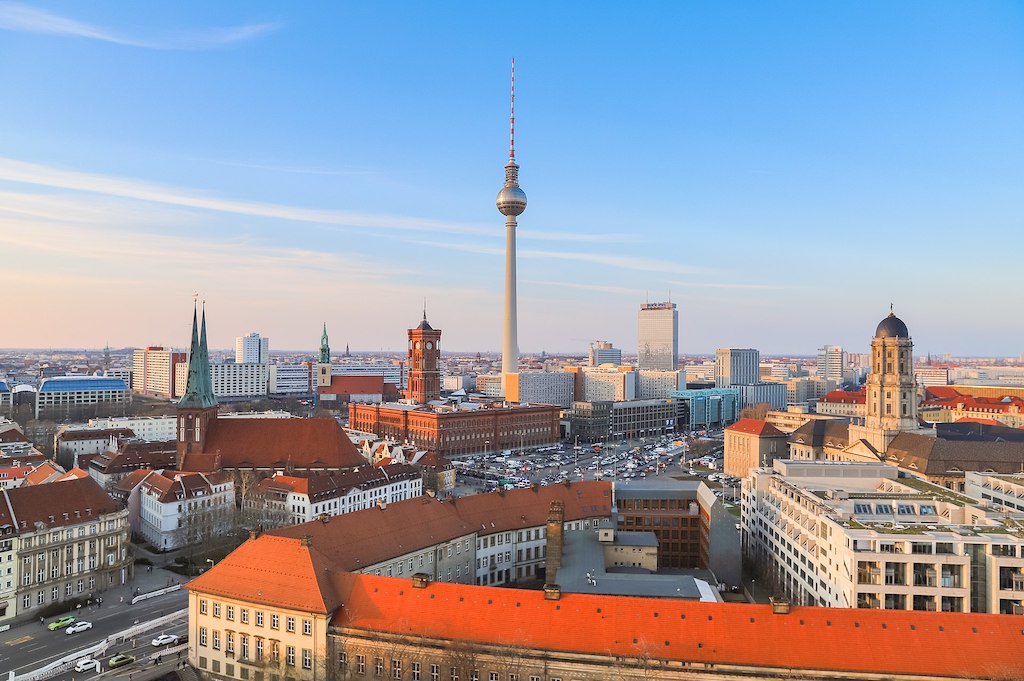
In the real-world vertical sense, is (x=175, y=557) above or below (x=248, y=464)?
below

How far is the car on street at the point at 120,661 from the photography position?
157ft

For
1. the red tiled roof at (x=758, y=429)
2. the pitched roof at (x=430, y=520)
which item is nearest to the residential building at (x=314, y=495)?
→ the pitched roof at (x=430, y=520)

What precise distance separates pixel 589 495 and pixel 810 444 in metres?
63.2

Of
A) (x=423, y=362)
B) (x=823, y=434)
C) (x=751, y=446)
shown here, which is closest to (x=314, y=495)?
(x=751, y=446)

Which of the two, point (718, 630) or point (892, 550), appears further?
point (892, 550)

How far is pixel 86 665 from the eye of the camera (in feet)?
155

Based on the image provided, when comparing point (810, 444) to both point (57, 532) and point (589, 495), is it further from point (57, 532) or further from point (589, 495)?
point (57, 532)

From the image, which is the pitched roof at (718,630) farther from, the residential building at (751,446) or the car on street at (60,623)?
the residential building at (751,446)

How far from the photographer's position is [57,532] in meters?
63.3

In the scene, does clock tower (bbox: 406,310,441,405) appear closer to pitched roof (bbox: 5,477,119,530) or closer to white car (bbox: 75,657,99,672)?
pitched roof (bbox: 5,477,119,530)

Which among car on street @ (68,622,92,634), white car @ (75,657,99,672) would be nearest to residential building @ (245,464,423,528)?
car on street @ (68,622,92,634)

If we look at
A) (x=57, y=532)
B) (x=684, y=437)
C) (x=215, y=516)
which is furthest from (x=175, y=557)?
(x=684, y=437)

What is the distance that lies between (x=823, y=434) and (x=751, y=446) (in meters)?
11.7

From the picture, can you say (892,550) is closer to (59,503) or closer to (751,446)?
(59,503)
